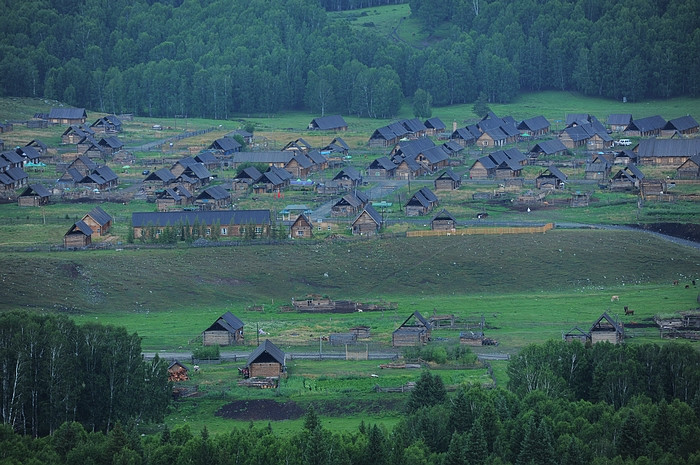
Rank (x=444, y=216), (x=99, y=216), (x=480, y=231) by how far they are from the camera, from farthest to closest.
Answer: (x=99, y=216), (x=444, y=216), (x=480, y=231)

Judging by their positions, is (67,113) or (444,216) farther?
(67,113)

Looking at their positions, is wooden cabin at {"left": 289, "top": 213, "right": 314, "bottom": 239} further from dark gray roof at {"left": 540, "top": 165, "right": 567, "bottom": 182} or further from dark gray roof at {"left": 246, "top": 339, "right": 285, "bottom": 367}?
dark gray roof at {"left": 540, "top": 165, "right": 567, "bottom": 182}

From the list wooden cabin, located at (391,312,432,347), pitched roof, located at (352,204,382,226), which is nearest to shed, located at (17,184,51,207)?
pitched roof, located at (352,204,382,226)

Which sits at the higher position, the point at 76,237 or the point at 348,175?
the point at 348,175

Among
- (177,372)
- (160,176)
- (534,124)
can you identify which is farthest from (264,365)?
(534,124)

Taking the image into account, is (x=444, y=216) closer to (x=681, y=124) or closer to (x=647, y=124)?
(x=647, y=124)

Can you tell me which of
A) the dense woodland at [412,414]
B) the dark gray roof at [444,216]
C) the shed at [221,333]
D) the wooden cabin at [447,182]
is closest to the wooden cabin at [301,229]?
→ the dark gray roof at [444,216]
